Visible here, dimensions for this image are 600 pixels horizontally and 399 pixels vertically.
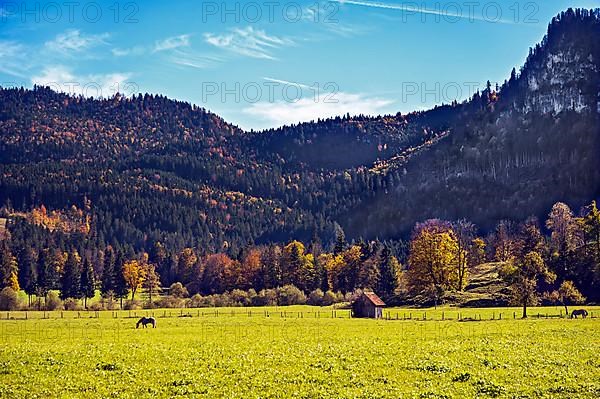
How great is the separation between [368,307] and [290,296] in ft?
119

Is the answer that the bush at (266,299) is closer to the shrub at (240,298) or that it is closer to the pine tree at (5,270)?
the shrub at (240,298)

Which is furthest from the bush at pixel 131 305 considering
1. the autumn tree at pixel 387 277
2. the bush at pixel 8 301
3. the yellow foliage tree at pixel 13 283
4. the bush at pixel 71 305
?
the autumn tree at pixel 387 277

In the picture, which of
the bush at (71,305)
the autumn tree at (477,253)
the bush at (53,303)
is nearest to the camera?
the bush at (71,305)

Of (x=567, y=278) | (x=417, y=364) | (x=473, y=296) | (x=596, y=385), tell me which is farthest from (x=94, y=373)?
(x=567, y=278)

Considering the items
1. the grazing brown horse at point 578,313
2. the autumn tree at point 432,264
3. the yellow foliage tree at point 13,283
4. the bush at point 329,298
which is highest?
the autumn tree at point 432,264

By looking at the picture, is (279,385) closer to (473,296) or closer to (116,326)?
(116,326)

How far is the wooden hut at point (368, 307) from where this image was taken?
81.9 metres

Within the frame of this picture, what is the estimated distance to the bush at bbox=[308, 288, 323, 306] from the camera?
116 m

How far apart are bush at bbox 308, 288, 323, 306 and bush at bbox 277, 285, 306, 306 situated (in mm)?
1364

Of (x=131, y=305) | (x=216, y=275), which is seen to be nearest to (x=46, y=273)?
(x=131, y=305)

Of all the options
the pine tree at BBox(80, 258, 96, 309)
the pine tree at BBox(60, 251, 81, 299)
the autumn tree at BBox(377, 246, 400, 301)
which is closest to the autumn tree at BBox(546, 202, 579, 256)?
the autumn tree at BBox(377, 246, 400, 301)

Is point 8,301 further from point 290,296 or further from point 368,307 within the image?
point 368,307

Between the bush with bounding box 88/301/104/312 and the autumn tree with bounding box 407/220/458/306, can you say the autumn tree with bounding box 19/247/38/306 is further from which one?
the autumn tree with bounding box 407/220/458/306

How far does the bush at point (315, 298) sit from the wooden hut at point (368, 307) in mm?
31614
